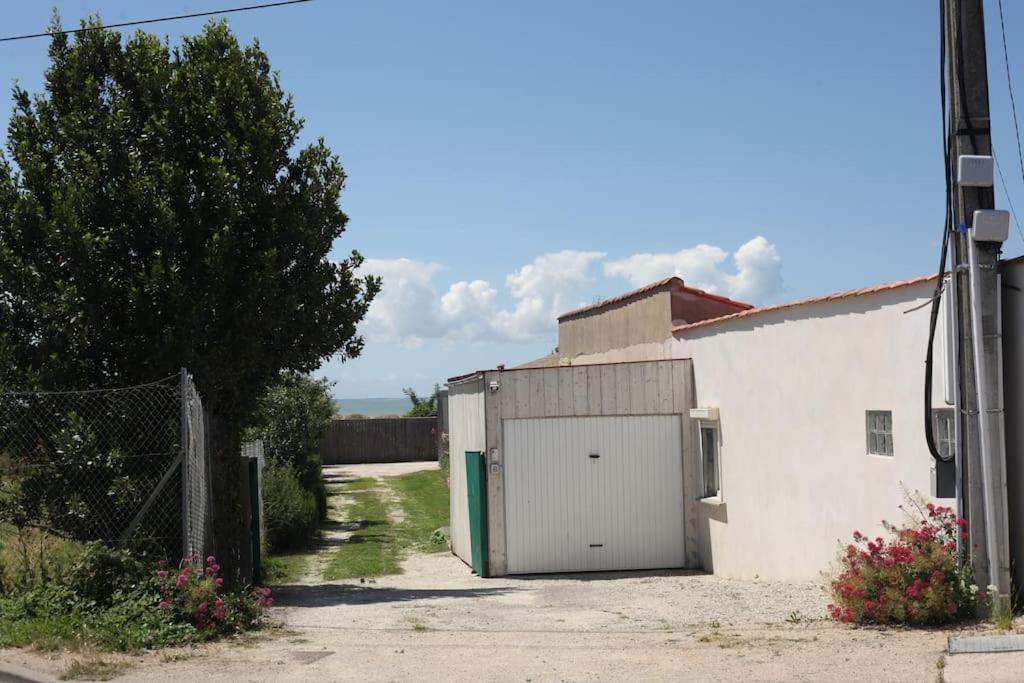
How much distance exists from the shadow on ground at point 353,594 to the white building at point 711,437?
2.28 m

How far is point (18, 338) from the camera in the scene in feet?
39.1

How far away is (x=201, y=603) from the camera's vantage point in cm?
932

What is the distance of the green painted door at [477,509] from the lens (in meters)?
16.4

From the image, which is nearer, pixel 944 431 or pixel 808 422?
pixel 944 431

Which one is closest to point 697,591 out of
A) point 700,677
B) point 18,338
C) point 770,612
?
point 770,612

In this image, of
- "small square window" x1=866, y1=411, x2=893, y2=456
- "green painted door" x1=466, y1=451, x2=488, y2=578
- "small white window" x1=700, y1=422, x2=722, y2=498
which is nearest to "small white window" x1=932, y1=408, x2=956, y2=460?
"small square window" x1=866, y1=411, x2=893, y2=456

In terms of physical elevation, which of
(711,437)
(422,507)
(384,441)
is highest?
(711,437)

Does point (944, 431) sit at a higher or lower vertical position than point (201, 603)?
higher

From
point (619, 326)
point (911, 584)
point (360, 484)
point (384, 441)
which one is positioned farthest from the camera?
point (384, 441)

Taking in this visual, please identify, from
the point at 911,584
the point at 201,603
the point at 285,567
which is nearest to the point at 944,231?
the point at 911,584

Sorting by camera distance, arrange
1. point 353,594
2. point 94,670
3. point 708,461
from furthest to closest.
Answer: point 708,461
point 353,594
point 94,670

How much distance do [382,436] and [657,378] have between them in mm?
32440

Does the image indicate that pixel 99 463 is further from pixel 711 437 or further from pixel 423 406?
pixel 423 406

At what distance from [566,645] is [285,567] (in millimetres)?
9385
